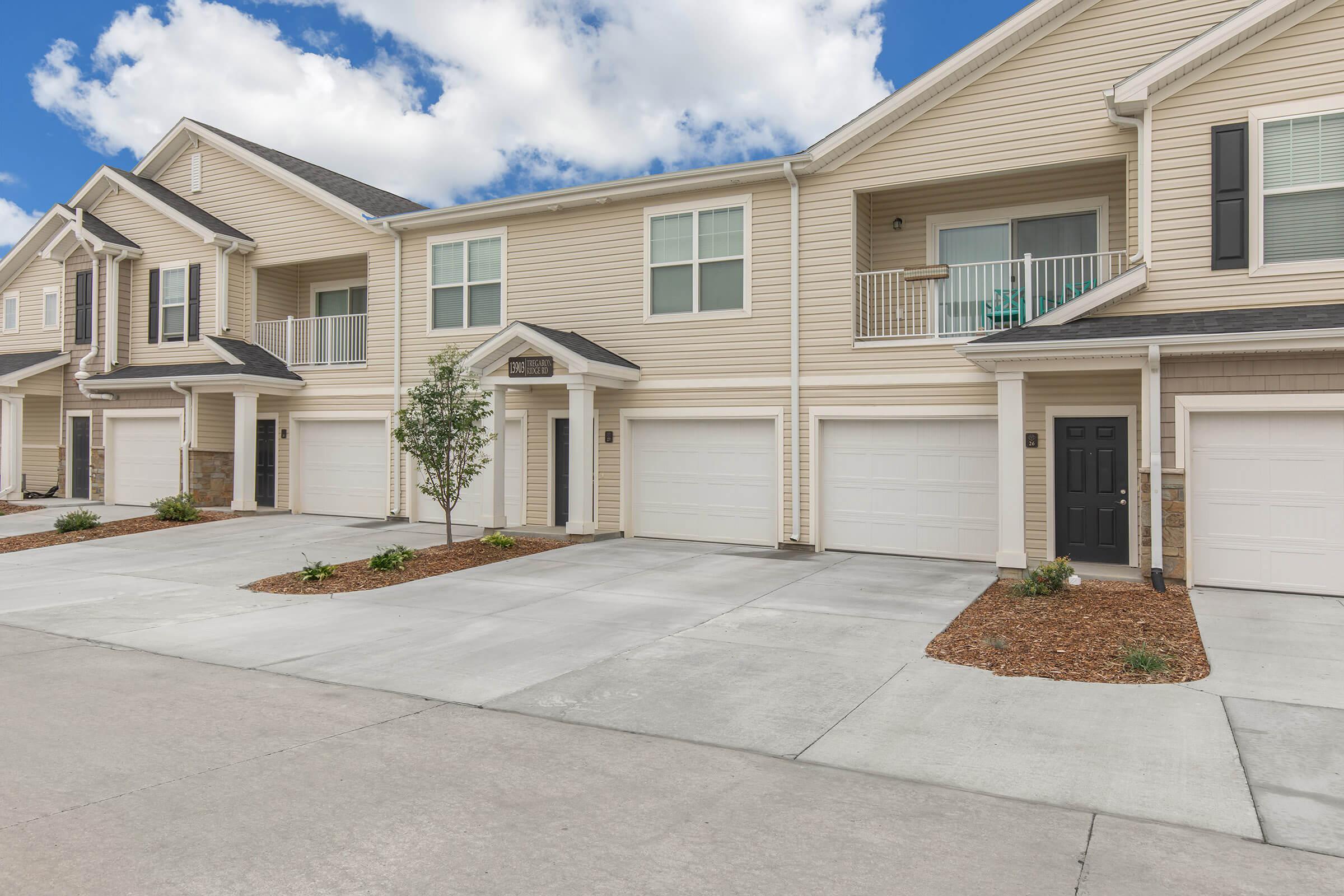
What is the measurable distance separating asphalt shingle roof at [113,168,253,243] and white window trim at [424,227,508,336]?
5.03 metres

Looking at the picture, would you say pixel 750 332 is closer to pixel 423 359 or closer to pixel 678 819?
pixel 423 359

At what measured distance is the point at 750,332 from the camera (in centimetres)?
1373

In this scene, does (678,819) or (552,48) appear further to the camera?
(552,48)

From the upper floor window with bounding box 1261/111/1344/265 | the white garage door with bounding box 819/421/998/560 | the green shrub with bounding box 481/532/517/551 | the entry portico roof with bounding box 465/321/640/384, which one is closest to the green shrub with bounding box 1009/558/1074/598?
the white garage door with bounding box 819/421/998/560

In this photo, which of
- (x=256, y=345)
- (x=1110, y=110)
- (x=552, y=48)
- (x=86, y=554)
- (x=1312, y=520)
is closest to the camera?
(x=1312, y=520)

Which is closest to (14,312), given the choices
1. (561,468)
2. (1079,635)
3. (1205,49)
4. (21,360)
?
(21,360)

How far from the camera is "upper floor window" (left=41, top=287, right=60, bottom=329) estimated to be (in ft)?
71.5

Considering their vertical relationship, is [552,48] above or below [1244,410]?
above

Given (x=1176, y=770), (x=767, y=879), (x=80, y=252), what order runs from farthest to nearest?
(x=80, y=252) < (x=1176, y=770) < (x=767, y=879)

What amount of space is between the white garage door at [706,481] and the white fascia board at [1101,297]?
463cm

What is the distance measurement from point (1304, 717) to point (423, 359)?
14618 millimetres

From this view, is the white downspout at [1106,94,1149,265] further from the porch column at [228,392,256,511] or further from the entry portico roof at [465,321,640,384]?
the porch column at [228,392,256,511]

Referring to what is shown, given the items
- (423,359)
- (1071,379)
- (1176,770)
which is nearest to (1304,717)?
(1176,770)

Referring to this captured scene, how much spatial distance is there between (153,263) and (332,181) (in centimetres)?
464
